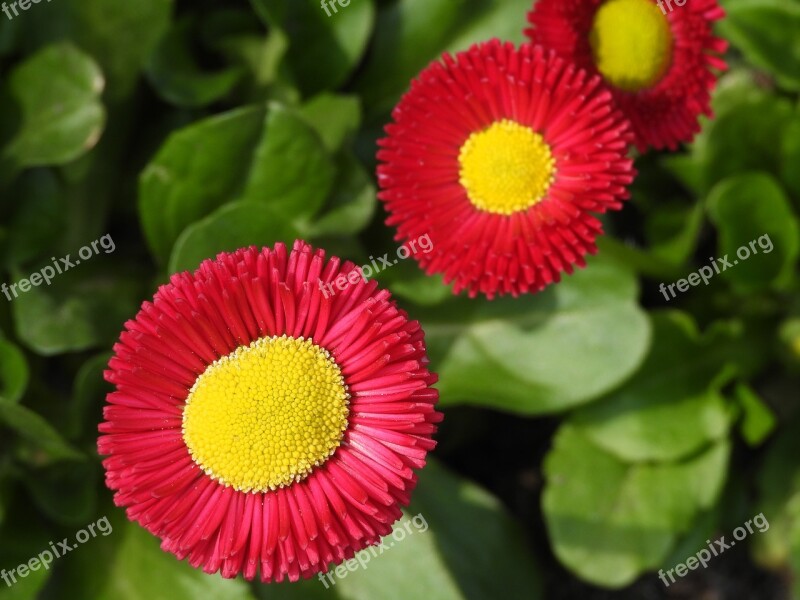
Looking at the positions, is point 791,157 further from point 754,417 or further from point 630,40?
point 630,40

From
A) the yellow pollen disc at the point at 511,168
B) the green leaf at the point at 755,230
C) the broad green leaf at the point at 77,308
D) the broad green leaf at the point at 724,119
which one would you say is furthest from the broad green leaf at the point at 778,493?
the broad green leaf at the point at 77,308

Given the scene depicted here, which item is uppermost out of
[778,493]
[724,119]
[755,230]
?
[724,119]

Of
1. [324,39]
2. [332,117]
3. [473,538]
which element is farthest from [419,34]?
[473,538]

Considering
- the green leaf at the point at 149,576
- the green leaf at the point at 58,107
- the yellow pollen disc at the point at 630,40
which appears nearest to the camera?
the yellow pollen disc at the point at 630,40

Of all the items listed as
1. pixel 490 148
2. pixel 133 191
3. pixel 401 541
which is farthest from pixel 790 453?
pixel 133 191

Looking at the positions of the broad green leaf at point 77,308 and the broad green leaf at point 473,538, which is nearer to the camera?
the broad green leaf at point 77,308

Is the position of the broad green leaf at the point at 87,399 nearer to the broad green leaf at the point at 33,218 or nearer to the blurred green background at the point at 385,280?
the blurred green background at the point at 385,280
